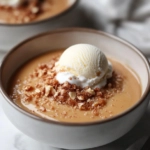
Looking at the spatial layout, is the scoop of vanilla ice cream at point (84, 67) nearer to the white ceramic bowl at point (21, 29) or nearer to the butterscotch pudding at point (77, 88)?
the butterscotch pudding at point (77, 88)

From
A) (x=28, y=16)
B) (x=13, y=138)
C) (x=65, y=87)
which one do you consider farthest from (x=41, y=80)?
(x=28, y=16)

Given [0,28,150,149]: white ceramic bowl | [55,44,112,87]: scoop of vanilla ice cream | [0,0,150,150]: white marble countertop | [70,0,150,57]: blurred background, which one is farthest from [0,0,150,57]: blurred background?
[0,0,150,150]: white marble countertop

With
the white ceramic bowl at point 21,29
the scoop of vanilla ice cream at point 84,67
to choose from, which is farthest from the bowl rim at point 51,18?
the scoop of vanilla ice cream at point 84,67

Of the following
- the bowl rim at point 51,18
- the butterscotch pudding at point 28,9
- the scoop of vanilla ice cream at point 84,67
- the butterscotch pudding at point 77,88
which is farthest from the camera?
the butterscotch pudding at point 28,9

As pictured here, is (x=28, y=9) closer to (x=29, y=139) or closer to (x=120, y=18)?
(x=120, y=18)

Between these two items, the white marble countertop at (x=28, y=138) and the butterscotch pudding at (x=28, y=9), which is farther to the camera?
the butterscotch pudding at (x=28, y=9)

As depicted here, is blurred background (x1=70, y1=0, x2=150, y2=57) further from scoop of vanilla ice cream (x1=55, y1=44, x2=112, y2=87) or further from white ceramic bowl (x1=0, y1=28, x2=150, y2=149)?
scoop of vanilla ice cream (x1=55, y1=44, x2=112, y2=87)

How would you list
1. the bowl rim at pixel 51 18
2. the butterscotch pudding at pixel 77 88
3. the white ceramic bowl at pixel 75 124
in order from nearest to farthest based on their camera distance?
the white ceramic bowl at pixel 75 124 < the butterscotch pudding at pixel 77 88 < the bowl rim at pixel 51 18
